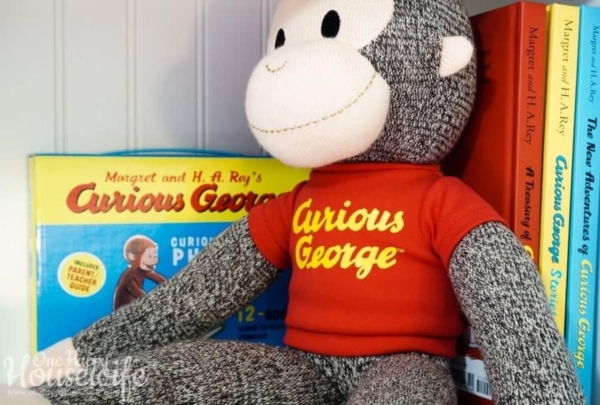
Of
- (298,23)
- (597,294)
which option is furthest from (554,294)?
(298,23)

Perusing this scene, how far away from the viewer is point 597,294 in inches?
26.2

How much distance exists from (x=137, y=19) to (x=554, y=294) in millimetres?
523

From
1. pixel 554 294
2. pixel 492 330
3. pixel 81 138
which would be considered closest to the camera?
pixel 492 330

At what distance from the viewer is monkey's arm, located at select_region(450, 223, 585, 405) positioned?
52 centimetres

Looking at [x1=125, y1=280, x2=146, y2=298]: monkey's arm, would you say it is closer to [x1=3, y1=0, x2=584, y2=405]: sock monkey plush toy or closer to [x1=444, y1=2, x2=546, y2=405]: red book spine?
[x1=3, y1=0, x2=584, y2=405]: sock monkey plush toy

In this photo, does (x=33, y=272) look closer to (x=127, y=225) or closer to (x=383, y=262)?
(x=127, y=225)

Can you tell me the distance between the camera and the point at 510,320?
54cm

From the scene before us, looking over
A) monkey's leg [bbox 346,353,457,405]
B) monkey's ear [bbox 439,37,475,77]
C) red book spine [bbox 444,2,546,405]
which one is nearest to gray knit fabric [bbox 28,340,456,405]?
monkey's leg [bbox 346,353,457,405]

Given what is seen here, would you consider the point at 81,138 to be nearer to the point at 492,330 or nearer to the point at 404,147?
the point at 404,147

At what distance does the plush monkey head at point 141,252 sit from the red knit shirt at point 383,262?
194 millimetres

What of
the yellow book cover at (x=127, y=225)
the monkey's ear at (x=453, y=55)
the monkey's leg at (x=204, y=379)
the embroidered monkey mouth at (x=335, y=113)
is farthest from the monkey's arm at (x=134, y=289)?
the monkey's ear at (x=453, y=55)

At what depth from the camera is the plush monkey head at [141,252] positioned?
776 millimetres

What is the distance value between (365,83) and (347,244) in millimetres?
142

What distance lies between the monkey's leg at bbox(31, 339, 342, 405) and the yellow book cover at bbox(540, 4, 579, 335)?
220 millimetres
